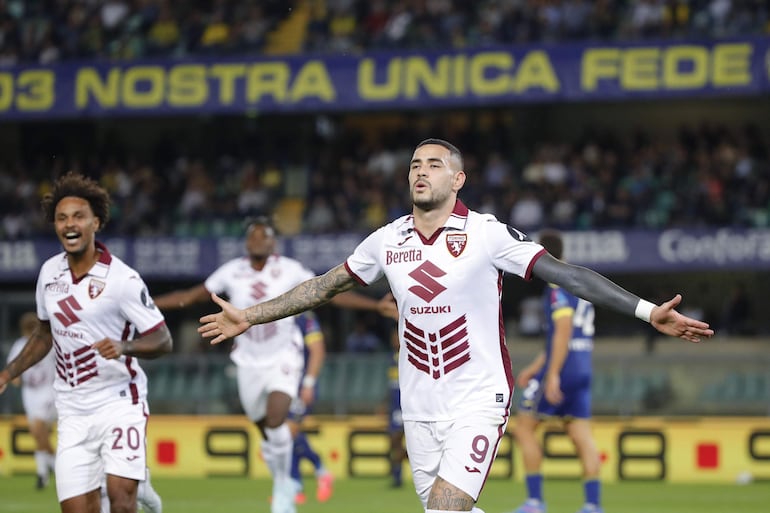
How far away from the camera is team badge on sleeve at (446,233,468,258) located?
761 centimetres

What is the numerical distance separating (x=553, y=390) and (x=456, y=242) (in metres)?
4.61

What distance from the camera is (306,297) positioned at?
25.7 feet

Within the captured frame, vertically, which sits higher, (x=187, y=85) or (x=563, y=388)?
(x=187, y=85)

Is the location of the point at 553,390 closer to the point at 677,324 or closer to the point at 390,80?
the point at 677,324

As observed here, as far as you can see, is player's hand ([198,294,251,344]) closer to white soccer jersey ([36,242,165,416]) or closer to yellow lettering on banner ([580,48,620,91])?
white soccer jersey ([36,242,165,416])

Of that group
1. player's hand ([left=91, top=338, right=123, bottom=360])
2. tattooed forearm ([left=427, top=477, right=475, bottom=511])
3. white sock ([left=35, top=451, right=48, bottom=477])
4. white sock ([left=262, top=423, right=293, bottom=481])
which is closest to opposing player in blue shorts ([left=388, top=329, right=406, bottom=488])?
white sock ([left=262, top=423, right=293, bottom=481])

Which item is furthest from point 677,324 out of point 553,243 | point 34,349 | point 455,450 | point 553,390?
point 553,243

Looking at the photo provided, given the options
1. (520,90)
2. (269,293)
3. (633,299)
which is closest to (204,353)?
(520,90)

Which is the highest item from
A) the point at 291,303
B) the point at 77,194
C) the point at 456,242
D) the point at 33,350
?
the point at 77,194

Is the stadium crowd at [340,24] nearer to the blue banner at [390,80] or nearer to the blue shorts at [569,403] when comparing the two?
the blue banner at [390,80]

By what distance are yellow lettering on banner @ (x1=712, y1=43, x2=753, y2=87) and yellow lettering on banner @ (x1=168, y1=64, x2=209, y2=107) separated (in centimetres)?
1024

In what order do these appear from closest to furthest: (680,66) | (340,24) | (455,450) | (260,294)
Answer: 1. (455,450)
2. (260,294)
3. (680,66)
4. (340,24)

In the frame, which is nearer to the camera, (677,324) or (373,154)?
(677,324)

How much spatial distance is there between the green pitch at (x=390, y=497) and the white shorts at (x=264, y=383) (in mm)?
1906
